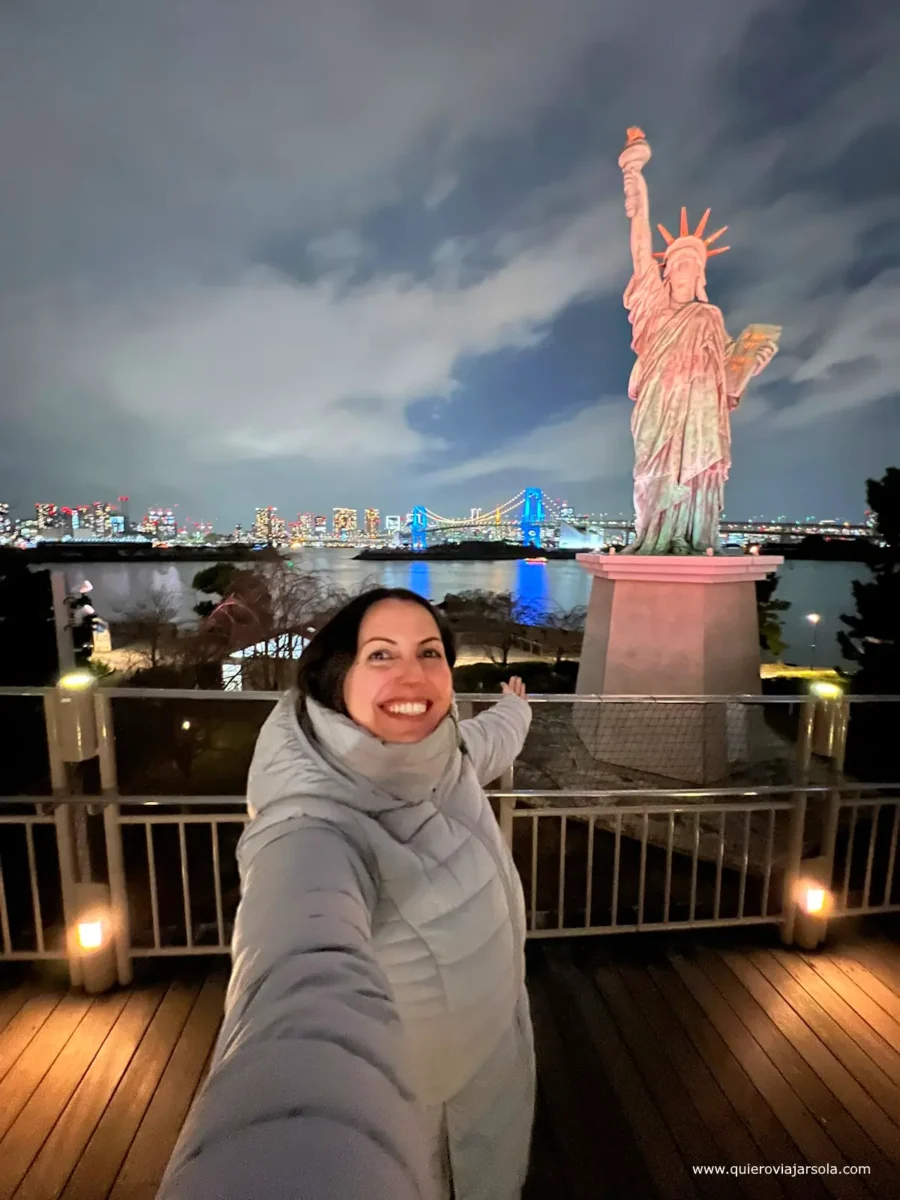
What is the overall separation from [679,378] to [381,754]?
6.32m

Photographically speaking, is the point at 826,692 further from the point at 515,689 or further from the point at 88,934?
the point at 88,934

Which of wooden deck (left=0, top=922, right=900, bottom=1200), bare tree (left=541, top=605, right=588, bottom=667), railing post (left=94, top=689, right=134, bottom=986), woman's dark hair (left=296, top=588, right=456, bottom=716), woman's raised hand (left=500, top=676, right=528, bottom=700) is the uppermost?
woman's dark hair (left=296, top=588, right=456, bottom=716)

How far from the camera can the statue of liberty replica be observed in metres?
6.09

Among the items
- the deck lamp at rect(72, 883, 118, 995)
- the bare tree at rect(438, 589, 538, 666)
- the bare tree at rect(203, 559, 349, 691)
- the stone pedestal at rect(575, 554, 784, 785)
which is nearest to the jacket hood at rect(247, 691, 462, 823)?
the deck lamp at rect(72, 883, 118, 995)

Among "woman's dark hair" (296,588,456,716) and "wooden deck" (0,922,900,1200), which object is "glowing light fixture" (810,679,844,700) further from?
"woman's dark hair" (296,588,456,716)

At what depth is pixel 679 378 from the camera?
6.20 metres

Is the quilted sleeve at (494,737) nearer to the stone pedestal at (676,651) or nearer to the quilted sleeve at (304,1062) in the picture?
the quilted sleeve at (304,1062)

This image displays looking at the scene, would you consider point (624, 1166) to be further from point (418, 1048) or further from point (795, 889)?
point (795, 889)

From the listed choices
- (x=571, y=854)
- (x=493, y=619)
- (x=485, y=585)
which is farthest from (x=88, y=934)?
(x=485, y=585)

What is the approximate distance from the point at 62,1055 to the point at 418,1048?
1.93m

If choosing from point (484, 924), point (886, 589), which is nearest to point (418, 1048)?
point (484, 924)

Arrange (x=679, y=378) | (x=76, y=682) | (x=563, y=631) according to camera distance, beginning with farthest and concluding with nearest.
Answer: (x=563, y=631)
(x=679, y=378)
(x=76, y=682)

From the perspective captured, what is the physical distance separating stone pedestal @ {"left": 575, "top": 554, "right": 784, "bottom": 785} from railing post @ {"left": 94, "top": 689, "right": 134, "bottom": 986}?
15.4 feet

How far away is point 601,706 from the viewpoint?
662 cm
